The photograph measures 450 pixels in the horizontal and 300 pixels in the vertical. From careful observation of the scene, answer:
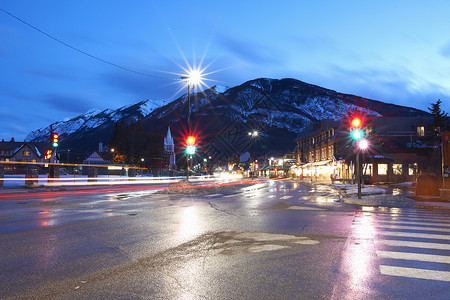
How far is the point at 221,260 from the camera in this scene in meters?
6.13

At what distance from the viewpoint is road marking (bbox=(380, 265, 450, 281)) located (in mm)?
5160

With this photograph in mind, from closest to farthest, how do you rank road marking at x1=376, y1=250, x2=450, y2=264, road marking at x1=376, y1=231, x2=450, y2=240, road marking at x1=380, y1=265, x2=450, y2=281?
road marking at x1=380, y1=265, x2=450, y2=281 < road marking at x1=376, y1=250, x2=450, y2=264 < road marking at x1=376, y1=231, x2=450, y2=240

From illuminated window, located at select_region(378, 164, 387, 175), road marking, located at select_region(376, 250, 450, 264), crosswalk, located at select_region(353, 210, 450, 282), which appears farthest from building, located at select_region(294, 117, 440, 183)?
road marking, located at select_region(376, 250, 450, 264)

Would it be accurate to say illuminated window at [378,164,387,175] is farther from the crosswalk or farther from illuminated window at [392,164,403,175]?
the crosswalk

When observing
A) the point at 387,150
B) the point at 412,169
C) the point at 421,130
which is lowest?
the point at 412,169

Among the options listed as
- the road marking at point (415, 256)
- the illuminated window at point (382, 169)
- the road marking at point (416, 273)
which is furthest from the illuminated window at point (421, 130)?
the road marking at point (416, 273)

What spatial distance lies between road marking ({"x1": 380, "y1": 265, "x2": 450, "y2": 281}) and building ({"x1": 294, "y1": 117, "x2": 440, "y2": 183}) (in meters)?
37.3

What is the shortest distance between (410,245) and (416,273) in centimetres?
221

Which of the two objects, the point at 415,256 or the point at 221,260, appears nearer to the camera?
the point at 221,260

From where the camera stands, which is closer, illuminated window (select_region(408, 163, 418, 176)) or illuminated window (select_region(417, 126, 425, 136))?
illuminated window (select_region(408, 163, 418, 176))

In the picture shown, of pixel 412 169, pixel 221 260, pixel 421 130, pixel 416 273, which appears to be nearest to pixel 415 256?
pixel 416 273

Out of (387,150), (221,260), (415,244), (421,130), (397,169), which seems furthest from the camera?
(421,130)

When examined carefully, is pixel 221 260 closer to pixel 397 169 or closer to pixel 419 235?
pixel 419 235

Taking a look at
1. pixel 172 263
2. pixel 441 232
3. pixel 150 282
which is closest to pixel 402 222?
pixel 441 232
